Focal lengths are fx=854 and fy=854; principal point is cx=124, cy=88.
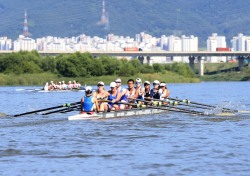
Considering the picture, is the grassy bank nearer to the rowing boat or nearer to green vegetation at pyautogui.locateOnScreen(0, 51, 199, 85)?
green vegetation at pyautogui.locateOnScreen(0, 51, 199, 85)

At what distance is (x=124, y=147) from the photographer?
17.2 metres

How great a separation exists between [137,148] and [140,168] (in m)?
2.32

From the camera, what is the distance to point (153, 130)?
20703 mm

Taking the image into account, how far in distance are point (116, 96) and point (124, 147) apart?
7.30 meters

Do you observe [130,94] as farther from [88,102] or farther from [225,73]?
[225,73]

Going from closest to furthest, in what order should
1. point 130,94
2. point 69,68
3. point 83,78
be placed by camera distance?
point 130,94
point 83,78
point 69,68

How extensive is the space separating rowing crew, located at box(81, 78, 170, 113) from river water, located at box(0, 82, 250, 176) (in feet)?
1.63

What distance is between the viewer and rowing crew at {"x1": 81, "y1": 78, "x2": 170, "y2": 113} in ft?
73.9

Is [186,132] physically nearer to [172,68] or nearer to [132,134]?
[132,134]

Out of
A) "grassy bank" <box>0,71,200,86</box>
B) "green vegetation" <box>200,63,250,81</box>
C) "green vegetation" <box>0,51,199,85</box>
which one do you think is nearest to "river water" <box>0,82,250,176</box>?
"grassy bank" <box>0,71,200,86</box>

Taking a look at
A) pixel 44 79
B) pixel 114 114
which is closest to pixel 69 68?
pixel 44 79

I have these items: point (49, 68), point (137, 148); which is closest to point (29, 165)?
point (137, 148)

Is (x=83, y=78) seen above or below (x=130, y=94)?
below

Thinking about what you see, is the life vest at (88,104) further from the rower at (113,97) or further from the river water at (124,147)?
the rower at (113,97)
